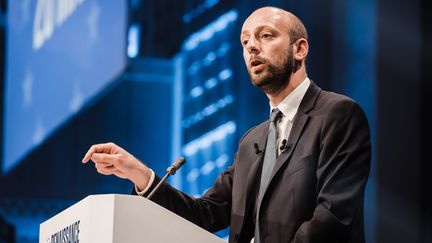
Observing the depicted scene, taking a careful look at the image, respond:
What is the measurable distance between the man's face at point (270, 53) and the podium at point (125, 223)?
0.59m

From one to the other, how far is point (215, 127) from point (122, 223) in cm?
380

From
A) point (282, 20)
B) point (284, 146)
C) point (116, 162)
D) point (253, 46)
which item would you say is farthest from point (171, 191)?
point (282, 20)

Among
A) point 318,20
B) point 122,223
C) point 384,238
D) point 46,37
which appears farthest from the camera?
point 46,37

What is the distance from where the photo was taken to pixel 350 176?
2207 millimetres

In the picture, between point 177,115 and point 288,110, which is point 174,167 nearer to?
point 288,110

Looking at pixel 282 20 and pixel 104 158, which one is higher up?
pixel 282 20

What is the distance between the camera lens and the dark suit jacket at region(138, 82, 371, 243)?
215 centimetres

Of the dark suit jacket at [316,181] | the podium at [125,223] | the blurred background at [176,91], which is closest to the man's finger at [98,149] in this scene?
the podium at [125,223]

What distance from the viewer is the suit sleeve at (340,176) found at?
213 centimetres

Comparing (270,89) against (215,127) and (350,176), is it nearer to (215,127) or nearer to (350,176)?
(350,176)

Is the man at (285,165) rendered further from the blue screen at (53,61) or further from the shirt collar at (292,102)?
the blue screen at (53,61)

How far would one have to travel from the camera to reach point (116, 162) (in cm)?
244

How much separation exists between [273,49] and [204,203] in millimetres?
629

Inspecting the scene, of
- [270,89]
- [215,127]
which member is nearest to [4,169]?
[215,127]
